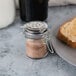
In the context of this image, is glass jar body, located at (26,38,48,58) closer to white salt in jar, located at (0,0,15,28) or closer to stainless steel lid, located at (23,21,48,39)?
stainless steel lid, located at (23,21,48,39)

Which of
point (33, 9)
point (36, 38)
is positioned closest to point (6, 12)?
point (33, 9)

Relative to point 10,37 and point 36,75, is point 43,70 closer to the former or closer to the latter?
point 36,75

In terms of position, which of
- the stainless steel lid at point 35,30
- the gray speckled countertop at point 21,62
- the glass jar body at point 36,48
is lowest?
the gray speckled countertop at point 21,62

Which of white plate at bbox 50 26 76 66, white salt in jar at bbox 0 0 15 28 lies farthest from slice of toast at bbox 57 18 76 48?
white salt in jar at bbox 0 0 15 28

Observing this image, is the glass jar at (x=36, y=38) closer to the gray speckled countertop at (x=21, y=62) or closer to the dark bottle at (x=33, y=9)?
the gray speckled countertop at (x=21, y=62)

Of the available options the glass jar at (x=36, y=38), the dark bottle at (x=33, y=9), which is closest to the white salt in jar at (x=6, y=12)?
the dark bottle at (x=33, y=9)

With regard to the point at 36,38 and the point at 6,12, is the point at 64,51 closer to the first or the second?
the point at 36,38
